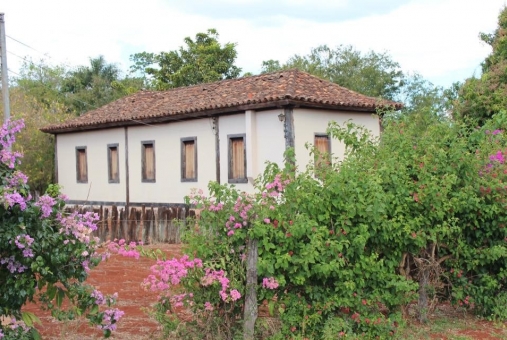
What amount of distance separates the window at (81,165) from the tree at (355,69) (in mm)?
20502

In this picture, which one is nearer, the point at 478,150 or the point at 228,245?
the point at 228,245

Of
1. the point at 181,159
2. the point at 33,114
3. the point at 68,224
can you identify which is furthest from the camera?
the point at 33,114

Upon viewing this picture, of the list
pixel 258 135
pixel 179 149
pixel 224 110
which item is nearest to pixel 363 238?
pixel 258 135

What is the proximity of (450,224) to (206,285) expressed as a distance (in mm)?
3057

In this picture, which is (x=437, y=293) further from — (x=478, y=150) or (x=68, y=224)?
(x=68, y=224)

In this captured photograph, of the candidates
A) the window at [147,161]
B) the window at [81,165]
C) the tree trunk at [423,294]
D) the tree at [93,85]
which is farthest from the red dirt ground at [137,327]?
the tree at [93,85]

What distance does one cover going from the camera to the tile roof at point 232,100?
15.4 m

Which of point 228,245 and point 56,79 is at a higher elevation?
point 56,79

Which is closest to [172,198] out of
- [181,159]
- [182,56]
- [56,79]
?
[181,159]

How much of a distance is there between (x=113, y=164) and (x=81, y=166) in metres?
1.98

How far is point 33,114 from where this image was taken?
87.8 ft

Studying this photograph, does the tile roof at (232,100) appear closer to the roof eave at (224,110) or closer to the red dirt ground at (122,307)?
the roof eave at (224,110)

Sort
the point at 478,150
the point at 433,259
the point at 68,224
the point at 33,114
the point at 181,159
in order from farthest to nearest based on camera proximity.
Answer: the point at 33,114 < the point at 181,159 < the point at 478,150 < the point at 433,259 < the point at 68,224

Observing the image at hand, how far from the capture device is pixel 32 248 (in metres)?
4.27
